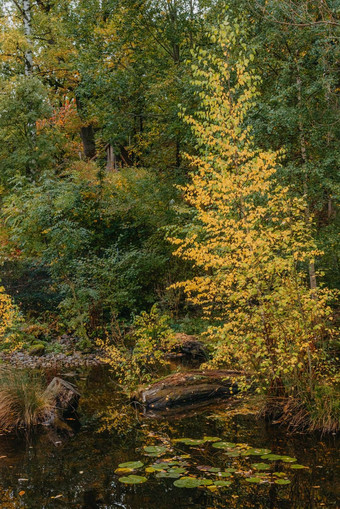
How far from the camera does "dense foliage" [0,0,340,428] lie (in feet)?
18.5

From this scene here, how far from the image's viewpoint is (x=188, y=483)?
418 centimetres

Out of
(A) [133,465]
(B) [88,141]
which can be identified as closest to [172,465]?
(A) [133,465]

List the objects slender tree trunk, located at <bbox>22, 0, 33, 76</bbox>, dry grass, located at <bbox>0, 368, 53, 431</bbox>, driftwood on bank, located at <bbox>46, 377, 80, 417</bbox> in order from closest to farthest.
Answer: dry grass, located at <bbox>0, 368, 53, 431</bbox>, driftwood on bank, located at <bbox>46, 377, 80, 417</bbox>, slender tree trunk, located at <bbox>22, 0, 33, 76</bbox>

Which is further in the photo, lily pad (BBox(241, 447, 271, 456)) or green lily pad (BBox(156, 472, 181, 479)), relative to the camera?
lily pad (BBox(241, 447, 271, 456))

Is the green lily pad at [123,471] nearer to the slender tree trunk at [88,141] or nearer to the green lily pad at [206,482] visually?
the green lily pad at [206,482]

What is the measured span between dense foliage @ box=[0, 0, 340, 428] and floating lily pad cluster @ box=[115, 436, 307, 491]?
1.01m

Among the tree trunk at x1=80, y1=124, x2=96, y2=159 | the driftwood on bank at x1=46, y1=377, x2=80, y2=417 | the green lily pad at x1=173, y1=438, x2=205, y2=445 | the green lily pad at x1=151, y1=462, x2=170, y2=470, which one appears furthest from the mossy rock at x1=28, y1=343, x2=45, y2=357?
the tree trunk at x1=80, y1=124, x2=96, y2=159

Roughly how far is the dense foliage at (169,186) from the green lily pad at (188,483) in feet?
5.13

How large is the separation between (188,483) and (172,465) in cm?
55

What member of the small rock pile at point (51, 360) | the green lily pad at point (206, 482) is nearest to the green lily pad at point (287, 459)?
the green lily pad at point (206, 482)

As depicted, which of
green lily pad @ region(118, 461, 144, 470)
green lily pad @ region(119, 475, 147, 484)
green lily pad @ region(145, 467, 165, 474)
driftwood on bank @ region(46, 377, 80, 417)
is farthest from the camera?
driftwood on bank @ region(46, 377, 80, 417)

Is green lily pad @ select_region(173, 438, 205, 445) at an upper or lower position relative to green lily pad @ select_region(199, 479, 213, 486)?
lower

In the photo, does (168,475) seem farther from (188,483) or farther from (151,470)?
(188,483)

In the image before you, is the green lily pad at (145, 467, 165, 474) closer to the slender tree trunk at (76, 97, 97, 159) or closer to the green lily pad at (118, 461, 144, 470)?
the green lily pad at (118, 461, 144, 470)
